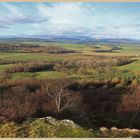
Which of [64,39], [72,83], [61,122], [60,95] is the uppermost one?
[64,39]

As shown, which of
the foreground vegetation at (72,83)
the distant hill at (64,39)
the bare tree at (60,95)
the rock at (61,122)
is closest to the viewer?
the rock at (61,122)

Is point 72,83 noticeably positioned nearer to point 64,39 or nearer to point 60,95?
point 60,95

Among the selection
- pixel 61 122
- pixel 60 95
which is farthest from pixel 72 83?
pixel 61 122

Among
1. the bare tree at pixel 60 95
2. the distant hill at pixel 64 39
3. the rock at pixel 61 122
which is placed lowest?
the rock at pixel 61 122

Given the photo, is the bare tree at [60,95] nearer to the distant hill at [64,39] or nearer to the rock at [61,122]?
the rock at [61,122]

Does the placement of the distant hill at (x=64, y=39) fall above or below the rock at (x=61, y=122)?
above

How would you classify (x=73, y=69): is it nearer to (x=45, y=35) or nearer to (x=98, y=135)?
(x=45, y=35)

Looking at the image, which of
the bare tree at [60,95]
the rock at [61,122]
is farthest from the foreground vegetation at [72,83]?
the rock at [61,122]

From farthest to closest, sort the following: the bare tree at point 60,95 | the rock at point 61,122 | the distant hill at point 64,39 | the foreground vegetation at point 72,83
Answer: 1. the distant hill at point 64,39
2. the bare tree at point 60,95
3. the foreground vegetation at point 72,83
4. the rock at point 61,122

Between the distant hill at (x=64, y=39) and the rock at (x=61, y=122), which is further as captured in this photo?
→ the distant hill at (x=64, y=39)

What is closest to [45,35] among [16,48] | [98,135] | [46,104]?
[16,48]

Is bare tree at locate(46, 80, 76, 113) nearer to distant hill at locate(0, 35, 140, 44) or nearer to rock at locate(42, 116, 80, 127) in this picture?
rock at locate(42, 116, 80, 127)

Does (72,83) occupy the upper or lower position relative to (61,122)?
upper

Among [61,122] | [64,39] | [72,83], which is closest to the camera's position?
[61,122]
